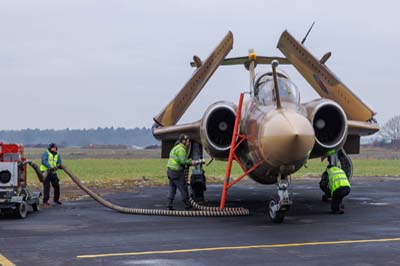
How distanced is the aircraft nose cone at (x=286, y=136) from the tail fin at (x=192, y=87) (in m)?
5.01

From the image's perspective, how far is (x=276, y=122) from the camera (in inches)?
425

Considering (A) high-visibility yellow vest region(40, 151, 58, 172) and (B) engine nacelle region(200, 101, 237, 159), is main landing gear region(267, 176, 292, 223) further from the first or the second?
(A) high-visibility yellow vest region(40, 151, 58, 172)

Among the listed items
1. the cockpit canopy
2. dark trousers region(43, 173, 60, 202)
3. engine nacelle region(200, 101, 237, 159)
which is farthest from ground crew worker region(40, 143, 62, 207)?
the cockpit canopy

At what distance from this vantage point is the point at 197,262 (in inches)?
293

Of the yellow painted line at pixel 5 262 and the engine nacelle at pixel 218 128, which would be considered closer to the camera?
the yellow painted line at pixel 5 262

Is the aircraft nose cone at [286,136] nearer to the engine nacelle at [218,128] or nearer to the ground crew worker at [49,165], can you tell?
the engine nacelle at [218,128]

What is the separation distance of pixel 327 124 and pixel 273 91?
7.04 ft

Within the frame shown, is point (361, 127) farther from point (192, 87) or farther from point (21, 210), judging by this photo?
point (21, 210)

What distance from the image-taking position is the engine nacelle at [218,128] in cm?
1364

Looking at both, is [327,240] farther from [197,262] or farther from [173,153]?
[173,153]

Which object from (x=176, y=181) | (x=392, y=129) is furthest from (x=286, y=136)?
(x=392, y=129)

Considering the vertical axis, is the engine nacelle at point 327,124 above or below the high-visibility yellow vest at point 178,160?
above

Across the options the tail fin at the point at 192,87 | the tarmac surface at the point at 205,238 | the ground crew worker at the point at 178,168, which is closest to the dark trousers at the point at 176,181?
the ground crew worker at the point at 178,168

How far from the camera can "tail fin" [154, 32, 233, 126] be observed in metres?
16.0
